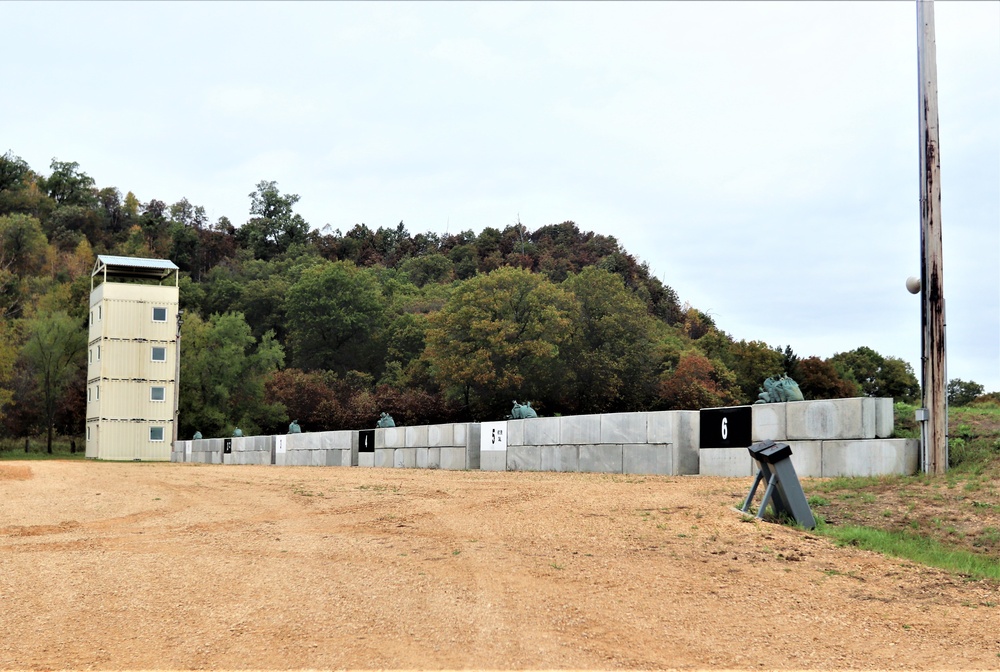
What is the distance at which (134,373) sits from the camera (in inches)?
2196

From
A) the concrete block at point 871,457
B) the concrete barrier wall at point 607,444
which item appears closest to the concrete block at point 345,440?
the concrete barrier wall at point 607,444

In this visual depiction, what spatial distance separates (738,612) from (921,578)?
7.19 feet

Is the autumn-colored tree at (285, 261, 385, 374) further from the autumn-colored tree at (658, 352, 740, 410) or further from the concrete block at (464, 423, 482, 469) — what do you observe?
the concrete block at (464, 423, 482, 469)

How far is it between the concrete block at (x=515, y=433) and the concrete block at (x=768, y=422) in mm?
7813

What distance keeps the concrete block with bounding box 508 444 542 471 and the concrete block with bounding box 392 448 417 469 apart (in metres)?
5.69

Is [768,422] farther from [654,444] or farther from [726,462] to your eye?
[654,444]

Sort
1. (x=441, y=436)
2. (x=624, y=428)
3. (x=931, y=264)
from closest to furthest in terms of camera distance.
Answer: (x=931, y=264) < (x=624, y=428) < (x=441, y=436)

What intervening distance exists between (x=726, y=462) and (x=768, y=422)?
1.36 metres

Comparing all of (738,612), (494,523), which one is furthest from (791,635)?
(494,523)

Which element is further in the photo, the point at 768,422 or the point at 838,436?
the point at 768,422

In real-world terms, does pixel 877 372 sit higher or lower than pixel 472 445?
higher

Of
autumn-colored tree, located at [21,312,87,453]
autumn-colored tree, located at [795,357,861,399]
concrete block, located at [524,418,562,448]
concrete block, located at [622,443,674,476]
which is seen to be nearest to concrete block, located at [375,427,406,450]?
concrete block, located at [524,418,562,448]

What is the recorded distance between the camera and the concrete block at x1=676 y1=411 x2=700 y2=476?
17812mm

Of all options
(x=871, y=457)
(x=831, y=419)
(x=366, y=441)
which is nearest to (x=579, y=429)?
(x=831, y=419)
